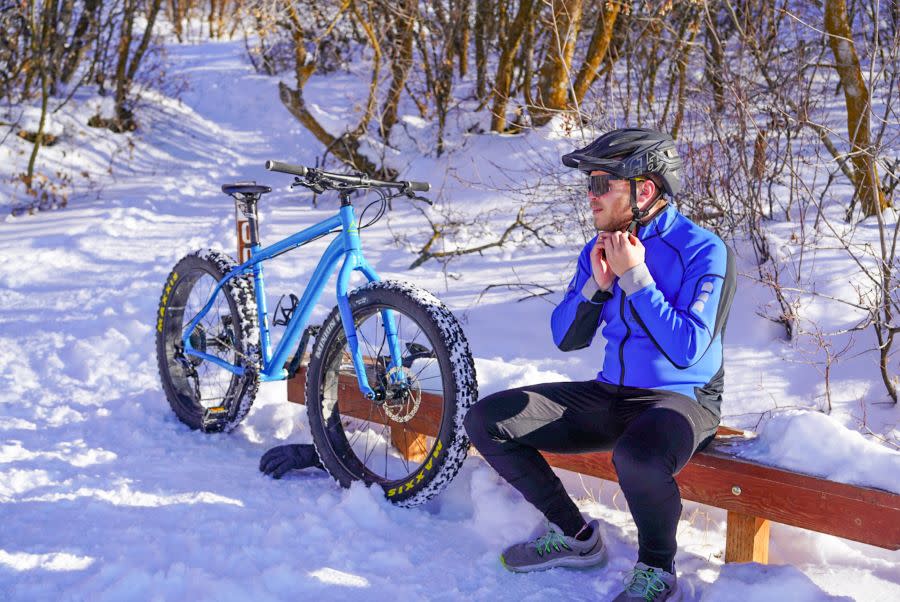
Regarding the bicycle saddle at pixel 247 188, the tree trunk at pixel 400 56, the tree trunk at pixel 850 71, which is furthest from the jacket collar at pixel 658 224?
the tree trunk at pixel 400 56

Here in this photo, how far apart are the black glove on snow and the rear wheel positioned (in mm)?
430

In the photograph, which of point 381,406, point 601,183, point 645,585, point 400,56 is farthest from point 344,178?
point 400,56

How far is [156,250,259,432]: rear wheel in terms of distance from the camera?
401cm

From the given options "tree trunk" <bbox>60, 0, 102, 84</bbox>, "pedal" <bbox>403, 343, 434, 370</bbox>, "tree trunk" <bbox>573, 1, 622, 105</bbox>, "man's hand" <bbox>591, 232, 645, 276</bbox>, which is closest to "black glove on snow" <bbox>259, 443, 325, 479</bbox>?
"pedal" <bbox>403, 343, 434, 370</bbox>

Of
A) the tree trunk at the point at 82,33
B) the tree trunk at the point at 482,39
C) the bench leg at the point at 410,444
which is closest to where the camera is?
the bench leg at the point at 410,444

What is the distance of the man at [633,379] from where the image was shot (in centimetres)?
255

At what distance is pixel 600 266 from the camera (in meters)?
2.74

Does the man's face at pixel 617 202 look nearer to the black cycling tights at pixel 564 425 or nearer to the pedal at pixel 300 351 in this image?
the black cycling tights at pixel 564 425

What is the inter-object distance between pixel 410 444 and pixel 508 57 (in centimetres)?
648

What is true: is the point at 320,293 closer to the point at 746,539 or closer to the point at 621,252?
the point at 621,252

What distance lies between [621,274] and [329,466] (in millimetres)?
1587

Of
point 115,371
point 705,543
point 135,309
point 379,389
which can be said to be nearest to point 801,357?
point 705,543

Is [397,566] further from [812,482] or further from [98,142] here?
[98,142]

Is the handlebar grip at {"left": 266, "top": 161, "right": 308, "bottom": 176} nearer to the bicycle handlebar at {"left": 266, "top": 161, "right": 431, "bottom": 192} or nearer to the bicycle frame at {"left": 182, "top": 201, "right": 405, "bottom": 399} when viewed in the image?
the bicycle handlebar at {"left": 266, "top": 161, "right": 431, "bottom": 192}
